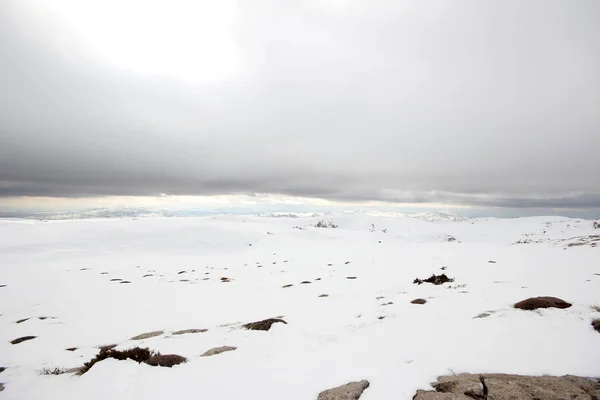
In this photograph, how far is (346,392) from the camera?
479 centimetres

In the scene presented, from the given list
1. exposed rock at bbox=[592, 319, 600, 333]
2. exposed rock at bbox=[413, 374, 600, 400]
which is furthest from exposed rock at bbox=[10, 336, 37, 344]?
exposed rock at bbox=[592, 319, 600, 333]

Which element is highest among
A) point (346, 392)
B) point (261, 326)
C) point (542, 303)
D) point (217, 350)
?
point (542, 303)

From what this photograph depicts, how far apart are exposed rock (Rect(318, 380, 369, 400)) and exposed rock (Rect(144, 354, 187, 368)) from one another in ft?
12.8

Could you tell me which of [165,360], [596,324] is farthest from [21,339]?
[596,324]

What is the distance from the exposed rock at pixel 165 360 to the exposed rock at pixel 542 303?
33.5 ft

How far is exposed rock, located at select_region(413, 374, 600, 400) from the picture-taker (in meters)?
4.21

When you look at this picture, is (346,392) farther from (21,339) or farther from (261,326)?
(21,339)

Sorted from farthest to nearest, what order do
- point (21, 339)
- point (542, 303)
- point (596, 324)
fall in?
1. point (21, 339)
2. point (542, 303)
3. point (596, 324)

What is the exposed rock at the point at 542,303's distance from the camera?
27.4 feet

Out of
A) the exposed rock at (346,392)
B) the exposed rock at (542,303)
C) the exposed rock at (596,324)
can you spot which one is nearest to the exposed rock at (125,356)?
the exposed rock at (346,392)

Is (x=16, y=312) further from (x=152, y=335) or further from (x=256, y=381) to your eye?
(x=256, y=381)

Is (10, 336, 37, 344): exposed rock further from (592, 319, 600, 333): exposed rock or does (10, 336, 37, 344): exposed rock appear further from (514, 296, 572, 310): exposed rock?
(592, 319, 600, 333): exposed rock

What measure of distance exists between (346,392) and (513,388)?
8.93 ft

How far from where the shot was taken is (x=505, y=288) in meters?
11.7
